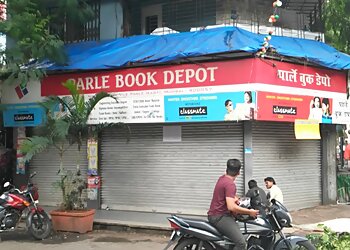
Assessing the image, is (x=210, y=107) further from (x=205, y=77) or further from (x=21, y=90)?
(x=21, y=90)

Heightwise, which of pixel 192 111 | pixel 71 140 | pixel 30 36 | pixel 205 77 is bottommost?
pixel 71 140

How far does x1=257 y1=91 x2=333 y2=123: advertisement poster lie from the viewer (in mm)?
10172

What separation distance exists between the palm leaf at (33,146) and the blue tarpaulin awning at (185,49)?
247 centimetres

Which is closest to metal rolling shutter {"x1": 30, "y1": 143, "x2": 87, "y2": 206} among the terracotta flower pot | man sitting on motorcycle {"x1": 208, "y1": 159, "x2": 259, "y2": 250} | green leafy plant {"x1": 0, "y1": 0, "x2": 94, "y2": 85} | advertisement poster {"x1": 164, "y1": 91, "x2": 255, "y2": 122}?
green leafy plant {"x1": 0, "y1": 0, "x2": 94, "y2": 85}

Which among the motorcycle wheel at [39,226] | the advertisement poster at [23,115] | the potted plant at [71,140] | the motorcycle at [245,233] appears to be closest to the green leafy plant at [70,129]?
the potted plant at [71,140]

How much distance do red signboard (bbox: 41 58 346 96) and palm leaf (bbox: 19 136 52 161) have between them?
2286 millimetres

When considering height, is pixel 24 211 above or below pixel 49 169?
below

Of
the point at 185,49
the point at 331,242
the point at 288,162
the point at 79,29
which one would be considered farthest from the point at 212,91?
the point at 79,29

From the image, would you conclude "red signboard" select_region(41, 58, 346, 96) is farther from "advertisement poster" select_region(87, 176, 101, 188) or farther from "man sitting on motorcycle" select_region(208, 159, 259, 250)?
"man sitting on motorcycle" select_region(208, 159, 259, 250)

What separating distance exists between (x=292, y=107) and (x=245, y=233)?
208 inches

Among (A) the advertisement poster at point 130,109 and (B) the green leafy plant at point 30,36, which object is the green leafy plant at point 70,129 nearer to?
(A) the advertisement poster at point 130,109

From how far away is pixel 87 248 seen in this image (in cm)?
879

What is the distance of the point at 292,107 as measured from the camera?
10.9m

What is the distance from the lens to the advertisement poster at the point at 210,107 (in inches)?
395
